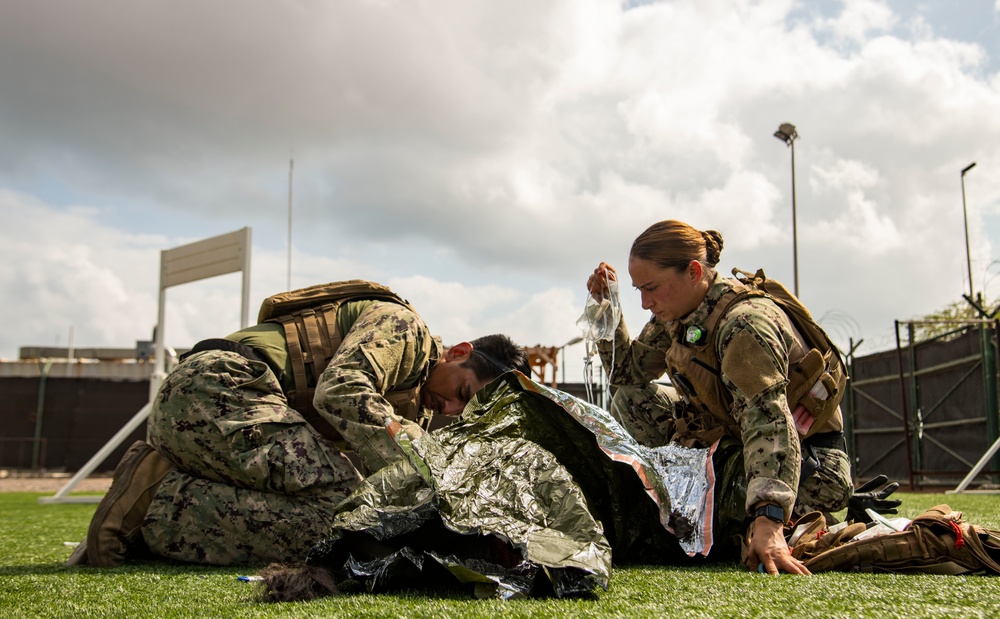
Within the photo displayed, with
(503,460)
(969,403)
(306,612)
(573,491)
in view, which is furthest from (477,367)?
(969,403)

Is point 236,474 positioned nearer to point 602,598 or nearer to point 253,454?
point 253,454

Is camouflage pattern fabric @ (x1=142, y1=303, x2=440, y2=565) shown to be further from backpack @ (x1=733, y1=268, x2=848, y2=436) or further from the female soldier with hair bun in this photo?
backpack @ (x1=733, y1=268, x2=848, y2=436)

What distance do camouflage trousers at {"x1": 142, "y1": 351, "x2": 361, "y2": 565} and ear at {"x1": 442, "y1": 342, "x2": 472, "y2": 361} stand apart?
25.3 inches

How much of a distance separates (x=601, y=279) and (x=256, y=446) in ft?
5.35

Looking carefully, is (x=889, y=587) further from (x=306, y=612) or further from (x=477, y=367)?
(x=477, y=367)

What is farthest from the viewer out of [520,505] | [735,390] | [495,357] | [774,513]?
[495,357]

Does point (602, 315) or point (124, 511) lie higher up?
point (602, 315)

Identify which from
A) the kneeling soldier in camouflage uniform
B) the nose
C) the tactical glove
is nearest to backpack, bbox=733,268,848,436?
the tactical glove

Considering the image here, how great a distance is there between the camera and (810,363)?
271 cm

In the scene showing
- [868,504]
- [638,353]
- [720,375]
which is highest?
[638,353]

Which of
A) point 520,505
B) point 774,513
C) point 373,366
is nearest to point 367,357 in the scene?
point 373,366

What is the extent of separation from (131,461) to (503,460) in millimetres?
1477

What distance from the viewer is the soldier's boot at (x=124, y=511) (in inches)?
100

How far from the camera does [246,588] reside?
1.94 metres
